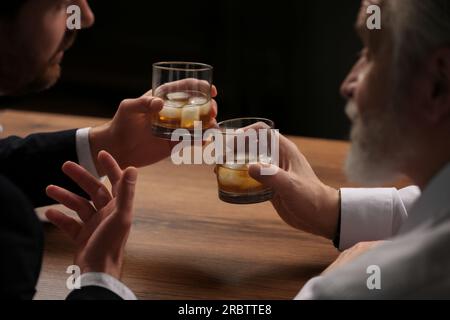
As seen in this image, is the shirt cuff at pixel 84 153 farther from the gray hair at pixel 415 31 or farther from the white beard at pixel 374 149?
the gray hair at pixel 415 31

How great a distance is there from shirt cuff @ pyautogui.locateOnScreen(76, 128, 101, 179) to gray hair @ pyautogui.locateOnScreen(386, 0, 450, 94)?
81 centimetres

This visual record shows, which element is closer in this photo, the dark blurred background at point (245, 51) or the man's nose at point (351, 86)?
the man's nose at point (351, 86)

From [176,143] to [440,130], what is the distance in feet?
2.46

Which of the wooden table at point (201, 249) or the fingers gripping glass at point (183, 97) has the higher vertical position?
the fingers gripping glass at point (183, 97)

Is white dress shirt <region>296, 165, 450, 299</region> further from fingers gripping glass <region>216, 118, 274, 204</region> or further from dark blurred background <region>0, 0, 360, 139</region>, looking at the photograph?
dark blurred background <region>0, 0, 360, 139</region>

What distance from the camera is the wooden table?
1254 mm

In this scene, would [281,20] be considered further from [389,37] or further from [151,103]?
[389,37]

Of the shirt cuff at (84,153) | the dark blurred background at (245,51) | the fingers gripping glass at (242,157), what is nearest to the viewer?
the fingers gripping glass at (242,157)

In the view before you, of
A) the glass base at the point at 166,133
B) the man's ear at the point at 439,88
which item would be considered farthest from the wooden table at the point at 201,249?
the man's ear at the point at 439,88

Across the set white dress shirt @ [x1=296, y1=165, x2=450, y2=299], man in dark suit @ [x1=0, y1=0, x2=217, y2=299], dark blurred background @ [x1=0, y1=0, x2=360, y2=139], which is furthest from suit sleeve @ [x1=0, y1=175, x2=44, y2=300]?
dark blurred background @ [x1=0, y1=0, x2=360, y2=139]

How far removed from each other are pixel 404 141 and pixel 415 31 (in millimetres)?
173

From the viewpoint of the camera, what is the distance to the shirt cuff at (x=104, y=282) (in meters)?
1.09

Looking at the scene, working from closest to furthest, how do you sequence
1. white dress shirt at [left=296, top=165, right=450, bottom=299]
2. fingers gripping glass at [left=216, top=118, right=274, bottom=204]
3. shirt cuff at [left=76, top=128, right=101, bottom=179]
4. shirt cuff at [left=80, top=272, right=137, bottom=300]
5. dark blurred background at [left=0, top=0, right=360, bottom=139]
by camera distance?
white dress shirt at [left=296, top=165, right=450, bottom=299]
shirt cuff at [left=80, top=272, right=137, bottom=300]
fingers gripping glass at [left=216, top=118, right=274, bottom=204]
shirt cuff at [left=76, top=128, right=101, bottom=179]
dark blurred background at [left=0, top=0, right=360, bottom=139]
